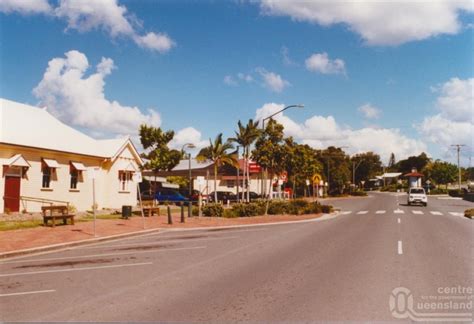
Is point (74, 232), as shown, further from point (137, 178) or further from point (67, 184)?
point (67, 184)

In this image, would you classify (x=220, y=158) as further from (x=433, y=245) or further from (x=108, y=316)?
(x=108, y=316)

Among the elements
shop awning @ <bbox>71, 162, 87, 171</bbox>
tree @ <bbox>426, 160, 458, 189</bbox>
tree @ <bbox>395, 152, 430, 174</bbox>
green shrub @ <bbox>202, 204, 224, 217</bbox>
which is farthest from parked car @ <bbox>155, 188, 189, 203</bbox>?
tree @ <bbox>395, 152, 430, 174</bbox>

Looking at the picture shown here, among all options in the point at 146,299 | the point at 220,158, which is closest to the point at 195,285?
the point at 146,299

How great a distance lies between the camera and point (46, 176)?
2748 centimetres

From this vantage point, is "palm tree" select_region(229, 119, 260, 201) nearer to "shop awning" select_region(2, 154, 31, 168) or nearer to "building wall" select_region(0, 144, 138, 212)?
"building wall" select_region(0, 144, 138, 212)

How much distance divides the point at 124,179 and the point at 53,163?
807 cm

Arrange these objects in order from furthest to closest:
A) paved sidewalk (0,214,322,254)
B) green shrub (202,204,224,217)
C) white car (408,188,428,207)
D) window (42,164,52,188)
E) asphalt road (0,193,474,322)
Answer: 1. white car (408,188,428,207)
2. green shrub (202,204,224,217)
3. window (42,164,52,188)
4. paved sidewalk (0,214,322,254)
5. asphalt road (0,193,474,322)

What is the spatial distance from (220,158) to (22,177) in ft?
74.2

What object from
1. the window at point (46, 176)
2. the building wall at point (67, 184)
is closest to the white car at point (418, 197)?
the building wall at point (67, 184)

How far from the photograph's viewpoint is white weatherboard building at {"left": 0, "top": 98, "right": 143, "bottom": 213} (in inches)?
976

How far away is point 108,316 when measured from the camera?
6652 mm

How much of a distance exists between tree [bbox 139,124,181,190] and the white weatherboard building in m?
13.1

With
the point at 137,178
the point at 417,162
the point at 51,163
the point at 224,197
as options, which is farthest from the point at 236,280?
the point at 417,162

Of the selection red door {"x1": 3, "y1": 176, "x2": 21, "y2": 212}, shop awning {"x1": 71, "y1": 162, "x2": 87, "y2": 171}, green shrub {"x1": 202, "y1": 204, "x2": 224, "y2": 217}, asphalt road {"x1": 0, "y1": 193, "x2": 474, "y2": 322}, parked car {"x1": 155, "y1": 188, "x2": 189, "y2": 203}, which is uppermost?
shop awning {"x1": 71, "y1": 162, "x2": 87, "y2": 171}
